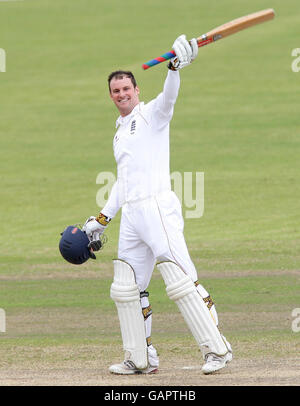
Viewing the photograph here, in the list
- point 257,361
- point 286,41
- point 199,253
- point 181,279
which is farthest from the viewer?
point 286,41

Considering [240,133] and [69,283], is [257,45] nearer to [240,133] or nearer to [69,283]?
[240,133]

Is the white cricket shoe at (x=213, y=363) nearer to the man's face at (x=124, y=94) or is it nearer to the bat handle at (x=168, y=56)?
the man's face at (x=124, y=94)

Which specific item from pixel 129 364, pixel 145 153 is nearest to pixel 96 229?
pixel 145 153

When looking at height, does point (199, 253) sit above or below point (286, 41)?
below

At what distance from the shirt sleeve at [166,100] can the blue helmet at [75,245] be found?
105cm

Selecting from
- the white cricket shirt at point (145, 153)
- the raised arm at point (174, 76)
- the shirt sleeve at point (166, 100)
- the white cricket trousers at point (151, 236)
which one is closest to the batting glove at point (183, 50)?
the raised arm at point (174, 76)

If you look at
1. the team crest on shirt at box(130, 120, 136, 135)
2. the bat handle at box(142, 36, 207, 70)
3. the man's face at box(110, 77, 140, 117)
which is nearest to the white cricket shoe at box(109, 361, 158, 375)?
the team crest on shirt at box(130, 120, 136, 135)

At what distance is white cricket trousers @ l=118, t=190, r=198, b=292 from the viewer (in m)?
7.28

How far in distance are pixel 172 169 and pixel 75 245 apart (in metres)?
16.0

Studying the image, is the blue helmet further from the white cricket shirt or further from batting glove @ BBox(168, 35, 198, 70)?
batting glove @ BBox(168, 35, 198, 70)

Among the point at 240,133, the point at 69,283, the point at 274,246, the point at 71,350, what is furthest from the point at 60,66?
the point at 71,350

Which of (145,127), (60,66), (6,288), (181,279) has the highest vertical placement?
(60,66)

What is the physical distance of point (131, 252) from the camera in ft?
24.5

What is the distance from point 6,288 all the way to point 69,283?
0.79m
